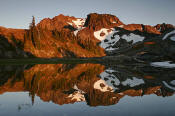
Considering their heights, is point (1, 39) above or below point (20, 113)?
above

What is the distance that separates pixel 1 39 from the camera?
406ft

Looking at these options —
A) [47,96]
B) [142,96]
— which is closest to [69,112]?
[47,96]

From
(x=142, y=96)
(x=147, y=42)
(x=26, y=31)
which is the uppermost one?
(x=26, y=31)

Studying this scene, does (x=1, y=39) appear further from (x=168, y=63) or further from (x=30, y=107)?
(x=30, y=107)

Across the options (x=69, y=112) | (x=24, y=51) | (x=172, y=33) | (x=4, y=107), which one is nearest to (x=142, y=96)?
(x=69, y=112)

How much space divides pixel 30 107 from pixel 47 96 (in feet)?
7.26

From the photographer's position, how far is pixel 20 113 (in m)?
8.00

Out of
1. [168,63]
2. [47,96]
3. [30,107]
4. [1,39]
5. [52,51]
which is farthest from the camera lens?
[52,51]

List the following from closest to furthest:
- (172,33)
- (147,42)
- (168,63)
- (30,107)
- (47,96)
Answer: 1. (30,107)
2. (47,96)
3. (168,63)
4. (172,33)
5. (147,42)

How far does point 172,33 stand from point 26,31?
140 m

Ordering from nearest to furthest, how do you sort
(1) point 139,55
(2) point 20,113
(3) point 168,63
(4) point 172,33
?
(2) point 20,113 → (3) point 168,63 → (4) point 172,33 → (1) point 139,55

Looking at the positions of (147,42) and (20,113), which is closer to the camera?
(20,113)

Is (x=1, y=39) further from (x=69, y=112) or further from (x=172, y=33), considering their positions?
(x=69, y=112)

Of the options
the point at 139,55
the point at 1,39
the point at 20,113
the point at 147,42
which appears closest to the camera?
the point at 20,113
